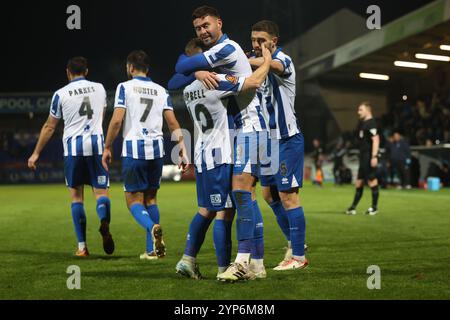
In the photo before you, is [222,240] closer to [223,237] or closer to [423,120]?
[223,237]

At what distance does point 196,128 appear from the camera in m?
5.43

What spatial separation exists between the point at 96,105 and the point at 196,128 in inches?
95.9

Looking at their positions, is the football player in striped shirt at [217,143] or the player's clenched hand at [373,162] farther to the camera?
the player's clenched hand at [373,162]

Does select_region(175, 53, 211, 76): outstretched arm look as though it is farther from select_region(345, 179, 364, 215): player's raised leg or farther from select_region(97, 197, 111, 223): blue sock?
select_region(345, 179, 364, 215): player's raised leg

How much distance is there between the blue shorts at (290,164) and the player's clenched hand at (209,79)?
1.54m

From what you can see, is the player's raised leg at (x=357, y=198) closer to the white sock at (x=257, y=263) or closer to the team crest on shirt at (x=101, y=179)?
the team crest on shirt at (x=101, y=179)

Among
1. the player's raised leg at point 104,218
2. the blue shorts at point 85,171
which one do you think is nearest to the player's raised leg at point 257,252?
the player's raised leg at point 104,218

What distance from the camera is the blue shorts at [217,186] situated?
204 inches

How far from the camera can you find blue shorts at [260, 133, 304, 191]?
20.4 feet

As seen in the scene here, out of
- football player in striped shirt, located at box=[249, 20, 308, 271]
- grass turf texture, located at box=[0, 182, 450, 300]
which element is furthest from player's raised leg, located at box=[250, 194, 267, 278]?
football player in striped shirt, located at box=[249, 20, 308, 271]
